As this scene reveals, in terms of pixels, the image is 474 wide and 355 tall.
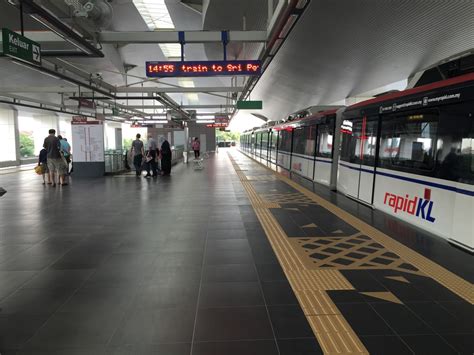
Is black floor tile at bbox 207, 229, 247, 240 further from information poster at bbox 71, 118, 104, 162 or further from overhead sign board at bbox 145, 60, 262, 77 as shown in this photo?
information poster at bbox 71, 118, 104, 162

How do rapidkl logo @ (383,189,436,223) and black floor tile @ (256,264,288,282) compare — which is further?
rapidkl logo @ (383,189,436,223)

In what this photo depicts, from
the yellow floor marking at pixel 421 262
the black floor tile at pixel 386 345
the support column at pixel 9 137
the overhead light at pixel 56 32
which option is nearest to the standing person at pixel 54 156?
the overhead light at pixel 56 32

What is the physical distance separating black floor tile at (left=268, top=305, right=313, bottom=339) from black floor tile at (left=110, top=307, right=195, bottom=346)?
721mm

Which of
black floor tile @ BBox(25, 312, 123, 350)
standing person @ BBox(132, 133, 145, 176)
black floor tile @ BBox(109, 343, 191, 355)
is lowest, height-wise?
black floor tile @ BBox(25, 312, 123, 350)

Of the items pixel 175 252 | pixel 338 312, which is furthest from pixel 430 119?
pixel 175 252

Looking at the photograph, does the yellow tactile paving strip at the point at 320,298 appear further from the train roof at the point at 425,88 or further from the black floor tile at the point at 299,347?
the train roof at the point at 425,88

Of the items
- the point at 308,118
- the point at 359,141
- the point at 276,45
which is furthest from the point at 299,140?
the point at 276,45

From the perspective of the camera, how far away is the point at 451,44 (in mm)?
9289

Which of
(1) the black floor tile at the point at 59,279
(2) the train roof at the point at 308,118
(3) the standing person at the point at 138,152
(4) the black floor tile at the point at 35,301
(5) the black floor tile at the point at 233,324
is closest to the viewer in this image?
(5) the black floor tile at the point at 233,324

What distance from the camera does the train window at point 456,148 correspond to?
15.0ft

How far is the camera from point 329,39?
34.7 ft

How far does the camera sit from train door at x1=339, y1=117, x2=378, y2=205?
7.54m

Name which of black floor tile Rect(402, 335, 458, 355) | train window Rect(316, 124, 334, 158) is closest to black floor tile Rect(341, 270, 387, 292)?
black floor tile Rect(402, 335, 458, 355)

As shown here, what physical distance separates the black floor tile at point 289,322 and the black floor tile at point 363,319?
40cm
